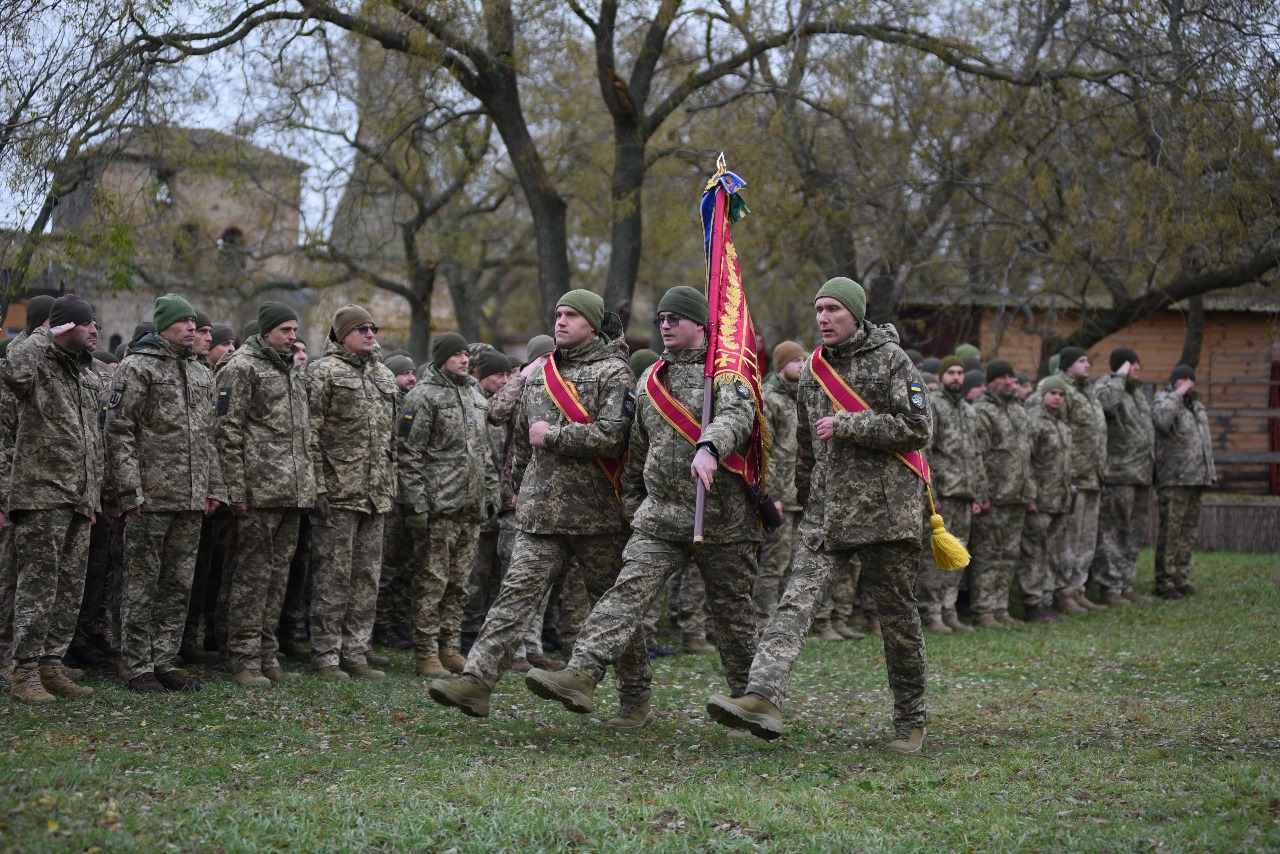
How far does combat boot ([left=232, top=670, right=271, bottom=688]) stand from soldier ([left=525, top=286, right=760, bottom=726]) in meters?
2.91

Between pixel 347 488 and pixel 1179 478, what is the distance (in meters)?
10.7

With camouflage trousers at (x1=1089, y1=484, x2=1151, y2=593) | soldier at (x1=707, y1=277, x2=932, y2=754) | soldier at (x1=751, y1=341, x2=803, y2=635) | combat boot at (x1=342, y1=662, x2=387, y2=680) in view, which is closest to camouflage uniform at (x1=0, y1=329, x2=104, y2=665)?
combat boot at (x1=342, y1=662, x2=387, y2=680)

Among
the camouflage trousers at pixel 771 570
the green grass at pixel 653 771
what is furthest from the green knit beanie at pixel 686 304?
the camouflage trousers at pixel 771 570

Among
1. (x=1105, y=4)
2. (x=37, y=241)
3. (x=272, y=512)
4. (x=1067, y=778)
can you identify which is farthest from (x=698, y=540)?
(x=1105, y=4)

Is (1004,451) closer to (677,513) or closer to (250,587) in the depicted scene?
(677,513)

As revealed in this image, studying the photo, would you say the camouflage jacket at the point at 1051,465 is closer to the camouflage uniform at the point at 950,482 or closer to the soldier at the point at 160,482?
the camouflage uniform at the point at 950,482

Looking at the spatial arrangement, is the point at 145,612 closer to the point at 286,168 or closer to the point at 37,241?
the point at 37,241

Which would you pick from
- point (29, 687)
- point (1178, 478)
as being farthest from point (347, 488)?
point (1178, 478)

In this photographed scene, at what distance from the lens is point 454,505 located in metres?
9.81

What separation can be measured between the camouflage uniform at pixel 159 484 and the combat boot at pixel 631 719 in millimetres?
3138

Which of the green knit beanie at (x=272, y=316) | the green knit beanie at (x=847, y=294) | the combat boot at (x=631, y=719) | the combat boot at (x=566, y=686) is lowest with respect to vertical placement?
the combat boot at (x=631, y=719)

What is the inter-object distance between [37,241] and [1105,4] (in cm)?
1278

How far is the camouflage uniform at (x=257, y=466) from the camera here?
29.1 ft

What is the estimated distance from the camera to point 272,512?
903 cm
